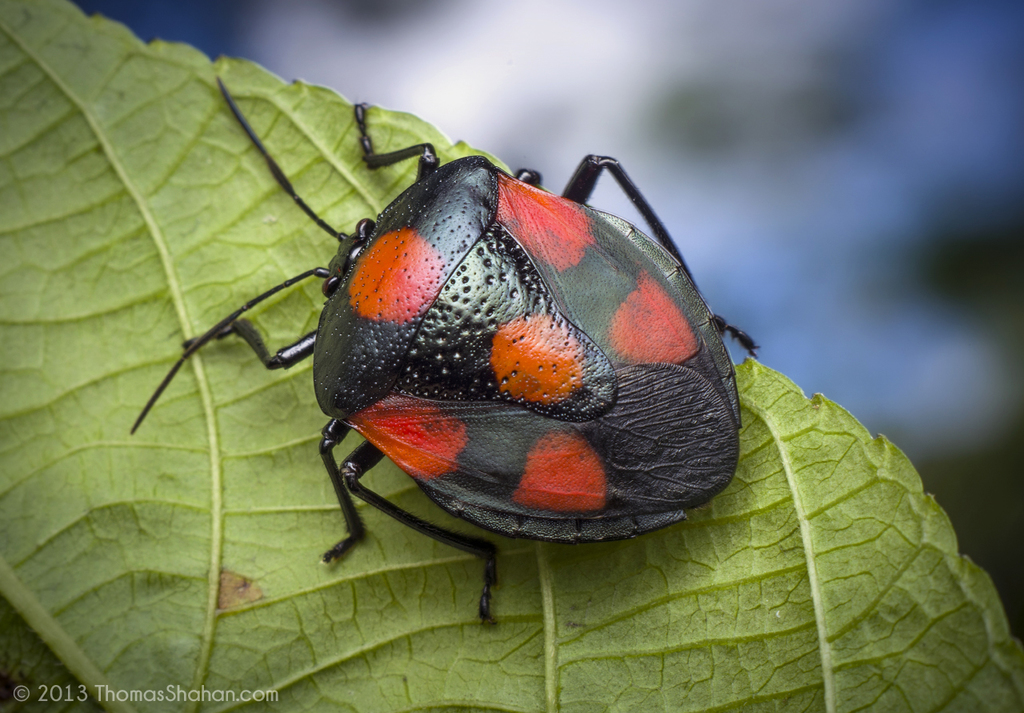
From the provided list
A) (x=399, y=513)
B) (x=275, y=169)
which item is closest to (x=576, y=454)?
(x=399, y=513)

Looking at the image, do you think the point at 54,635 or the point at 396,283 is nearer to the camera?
the point at 396,283

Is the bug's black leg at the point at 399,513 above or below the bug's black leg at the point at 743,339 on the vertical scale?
below

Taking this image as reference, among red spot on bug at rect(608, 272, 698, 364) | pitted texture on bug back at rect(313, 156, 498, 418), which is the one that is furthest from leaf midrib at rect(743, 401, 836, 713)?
pitted texture on bug back at rect(313, 156, 498, 418)

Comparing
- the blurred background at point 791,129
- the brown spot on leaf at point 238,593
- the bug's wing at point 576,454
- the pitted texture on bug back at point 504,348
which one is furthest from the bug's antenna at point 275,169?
the brown spot on leaf at point 238,593

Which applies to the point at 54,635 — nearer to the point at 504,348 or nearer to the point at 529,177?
the point at 504,348

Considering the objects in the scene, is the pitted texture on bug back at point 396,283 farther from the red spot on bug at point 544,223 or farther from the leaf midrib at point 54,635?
the leaf midrib at point 54,635

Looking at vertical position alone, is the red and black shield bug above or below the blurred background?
Result: below

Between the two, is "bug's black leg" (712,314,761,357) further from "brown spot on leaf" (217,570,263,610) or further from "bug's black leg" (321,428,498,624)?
"brown spot on leaf" (217,570,263,610)
